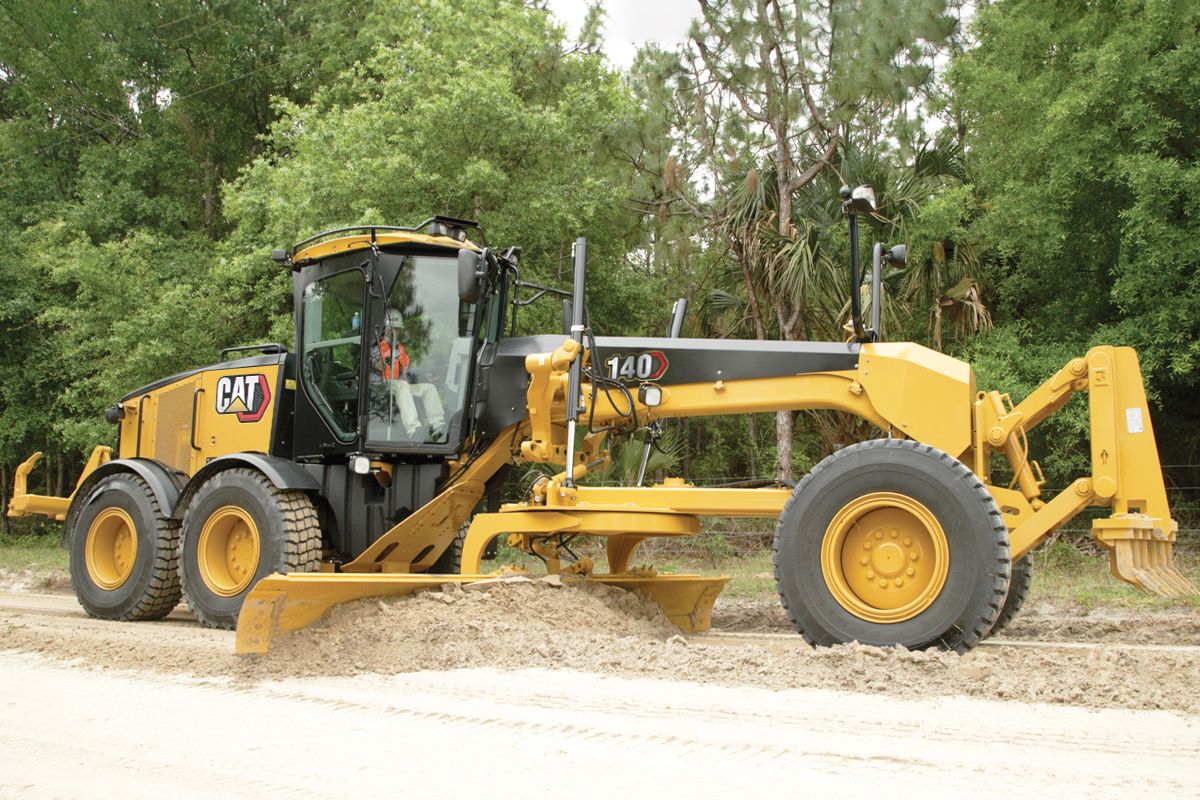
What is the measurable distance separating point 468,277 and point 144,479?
4.00 m

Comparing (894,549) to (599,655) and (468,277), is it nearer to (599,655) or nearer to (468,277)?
(599,655)

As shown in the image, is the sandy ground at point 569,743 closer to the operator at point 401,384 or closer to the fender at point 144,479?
the operator at point 401,384

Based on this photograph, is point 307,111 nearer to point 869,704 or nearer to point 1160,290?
point 1160,290

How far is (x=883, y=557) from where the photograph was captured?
19.4 feet

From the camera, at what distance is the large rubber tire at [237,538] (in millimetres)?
7918

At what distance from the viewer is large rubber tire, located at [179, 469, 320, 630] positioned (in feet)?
26.0

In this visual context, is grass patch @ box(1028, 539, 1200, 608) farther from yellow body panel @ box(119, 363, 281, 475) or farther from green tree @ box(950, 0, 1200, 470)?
yellow body panel @ box(119, 363, 281, 475)

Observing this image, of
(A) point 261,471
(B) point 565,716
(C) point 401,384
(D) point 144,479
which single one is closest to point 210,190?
(D) point 144,479

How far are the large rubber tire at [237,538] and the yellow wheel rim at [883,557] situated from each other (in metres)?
4.00

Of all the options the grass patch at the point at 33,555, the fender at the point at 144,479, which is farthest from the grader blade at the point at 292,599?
the grass patch at the point at 33,555

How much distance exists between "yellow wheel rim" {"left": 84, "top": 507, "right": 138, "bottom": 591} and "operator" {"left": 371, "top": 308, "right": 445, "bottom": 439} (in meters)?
2.88

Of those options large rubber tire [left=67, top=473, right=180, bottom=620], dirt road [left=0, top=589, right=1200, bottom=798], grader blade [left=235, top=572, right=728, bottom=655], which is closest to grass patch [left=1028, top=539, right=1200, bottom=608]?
dirt road [left=0, top=589, right=1200, bottom=798]

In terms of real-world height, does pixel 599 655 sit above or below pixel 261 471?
below

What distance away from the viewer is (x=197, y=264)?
21.2 metres
